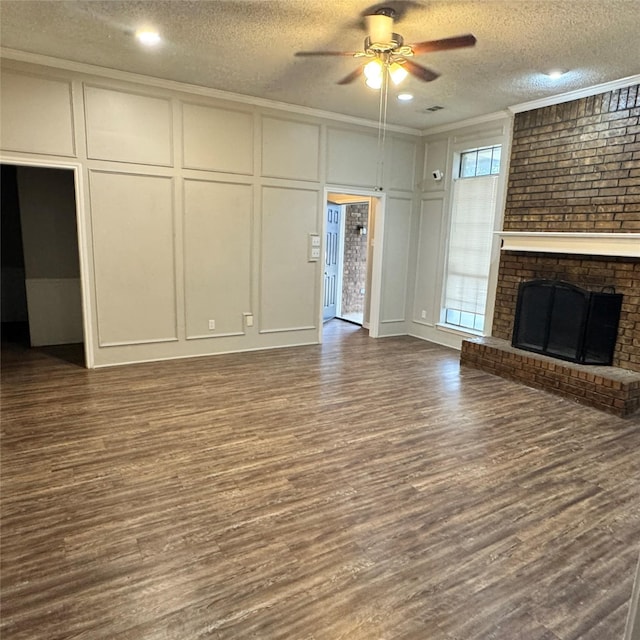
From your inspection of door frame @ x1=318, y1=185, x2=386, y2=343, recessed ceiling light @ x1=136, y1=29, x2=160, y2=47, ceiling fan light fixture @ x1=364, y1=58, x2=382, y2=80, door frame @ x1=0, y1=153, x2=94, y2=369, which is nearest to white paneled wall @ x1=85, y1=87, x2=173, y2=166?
door frame @ x1=0, y1=153, x2=94, y2=369

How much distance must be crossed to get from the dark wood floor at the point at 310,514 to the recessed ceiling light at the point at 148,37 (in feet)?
9.87

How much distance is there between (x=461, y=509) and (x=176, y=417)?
7.47ft

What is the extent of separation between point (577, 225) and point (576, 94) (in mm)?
1329

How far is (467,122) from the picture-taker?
19.2 ft

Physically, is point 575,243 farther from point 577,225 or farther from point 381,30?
point 381,30

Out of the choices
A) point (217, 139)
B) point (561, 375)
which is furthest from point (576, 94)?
point (217, 139)

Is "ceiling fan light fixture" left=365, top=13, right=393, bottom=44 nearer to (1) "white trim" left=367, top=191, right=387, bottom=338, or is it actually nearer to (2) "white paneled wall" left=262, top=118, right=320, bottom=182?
(2) "white paneled wall" left=262, top=118, right=320, bottom=182

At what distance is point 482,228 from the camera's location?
5.86 meters

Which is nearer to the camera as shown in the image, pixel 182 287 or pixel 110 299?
pixel 110 299

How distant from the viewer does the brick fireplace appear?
4.20 m

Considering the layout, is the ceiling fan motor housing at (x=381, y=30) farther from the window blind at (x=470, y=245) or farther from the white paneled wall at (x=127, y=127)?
the window blind at (x=470, y=245)

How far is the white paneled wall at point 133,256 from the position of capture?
4.71 m

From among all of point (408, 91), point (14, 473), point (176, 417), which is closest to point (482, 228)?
point (408, 91)

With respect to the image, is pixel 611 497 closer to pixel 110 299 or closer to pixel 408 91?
pixel 408 91
